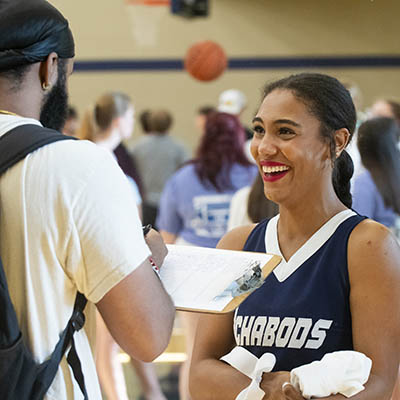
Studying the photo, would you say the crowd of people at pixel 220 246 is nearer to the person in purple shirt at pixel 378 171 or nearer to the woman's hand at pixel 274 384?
the woman's hand at pixel 274 384

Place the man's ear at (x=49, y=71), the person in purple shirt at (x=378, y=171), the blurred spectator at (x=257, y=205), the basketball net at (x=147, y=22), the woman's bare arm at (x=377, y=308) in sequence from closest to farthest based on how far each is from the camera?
1. the man's ear at (x=49, y=71)
2. the woman's bare arm at (x=377, y=308)
3. the blurred spectator at (x=257, y=205)
4. the person in purple shirt at (x=378, y=171)
5. the basketball net at (x=147, y=22)

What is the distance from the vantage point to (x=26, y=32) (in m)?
1.18

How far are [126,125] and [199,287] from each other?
9.62 ft

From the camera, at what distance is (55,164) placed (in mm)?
1106

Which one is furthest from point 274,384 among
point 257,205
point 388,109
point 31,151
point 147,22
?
point 147,22

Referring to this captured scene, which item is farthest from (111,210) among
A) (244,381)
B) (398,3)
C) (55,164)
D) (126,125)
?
(398,3)

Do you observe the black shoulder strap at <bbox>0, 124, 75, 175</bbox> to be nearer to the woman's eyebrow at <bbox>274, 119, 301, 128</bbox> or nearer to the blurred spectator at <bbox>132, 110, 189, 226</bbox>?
the woman's eyebrow at <bbox>274, 119, 301, 128</bbox>

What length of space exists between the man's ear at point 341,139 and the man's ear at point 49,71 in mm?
719

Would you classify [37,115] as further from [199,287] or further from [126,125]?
[126,125]

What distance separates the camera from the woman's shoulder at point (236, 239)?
1771mm

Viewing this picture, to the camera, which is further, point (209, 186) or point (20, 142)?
point (209, 186)

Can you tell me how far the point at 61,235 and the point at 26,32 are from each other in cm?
35

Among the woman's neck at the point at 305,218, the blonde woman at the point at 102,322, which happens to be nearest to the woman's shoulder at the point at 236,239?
the woman's neck at the point at 305,218

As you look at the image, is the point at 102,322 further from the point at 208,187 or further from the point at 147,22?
the point at 147,22
